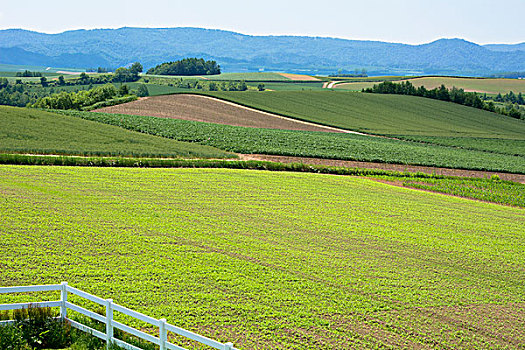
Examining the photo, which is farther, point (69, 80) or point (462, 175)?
point (69, 80)

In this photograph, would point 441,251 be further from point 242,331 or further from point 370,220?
point 242,331

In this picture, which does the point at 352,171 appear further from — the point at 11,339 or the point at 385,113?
the point at 385,113

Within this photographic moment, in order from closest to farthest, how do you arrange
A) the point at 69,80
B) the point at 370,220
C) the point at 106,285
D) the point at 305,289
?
1. the point at 106,285
2. the point at 305,289
3. the point at 370,220
4. the point at 69,80

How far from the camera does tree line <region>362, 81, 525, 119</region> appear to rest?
4427 inches

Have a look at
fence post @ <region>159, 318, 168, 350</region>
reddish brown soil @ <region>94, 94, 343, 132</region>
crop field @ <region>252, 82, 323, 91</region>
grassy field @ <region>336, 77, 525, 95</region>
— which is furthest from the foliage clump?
fence post @ <region>159, 318, 168, 350</region>

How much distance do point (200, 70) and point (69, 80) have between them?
54033 mm

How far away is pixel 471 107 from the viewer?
113688mm

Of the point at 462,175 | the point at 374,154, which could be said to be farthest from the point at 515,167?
the point at 374,154

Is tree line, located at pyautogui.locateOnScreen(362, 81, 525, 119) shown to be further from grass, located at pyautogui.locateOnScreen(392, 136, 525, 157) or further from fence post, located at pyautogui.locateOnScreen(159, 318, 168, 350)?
fence post, located at pyautogui.locateOnScreen(159, 318, 168, 350)

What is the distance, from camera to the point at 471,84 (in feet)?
526

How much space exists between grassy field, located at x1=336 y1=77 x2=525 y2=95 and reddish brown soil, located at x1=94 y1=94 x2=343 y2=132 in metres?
78.4

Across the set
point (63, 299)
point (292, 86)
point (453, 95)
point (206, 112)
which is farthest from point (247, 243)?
point (292, 86)

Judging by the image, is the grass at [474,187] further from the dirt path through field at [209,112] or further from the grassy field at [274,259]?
the dirt path through field at [209,112]

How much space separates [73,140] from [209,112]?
3636cm
